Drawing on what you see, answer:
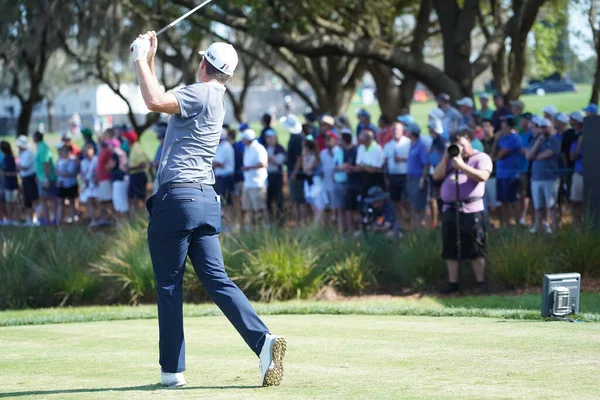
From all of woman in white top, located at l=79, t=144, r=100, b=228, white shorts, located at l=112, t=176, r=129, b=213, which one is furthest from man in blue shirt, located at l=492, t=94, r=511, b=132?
woman in white top, located at l=79, t=144, r=100, b=228

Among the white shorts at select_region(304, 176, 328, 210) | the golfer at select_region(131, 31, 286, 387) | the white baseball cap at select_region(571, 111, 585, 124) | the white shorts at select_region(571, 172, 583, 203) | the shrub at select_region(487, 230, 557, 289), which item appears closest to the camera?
the golfer at select_region(131, 31, 286, 387)

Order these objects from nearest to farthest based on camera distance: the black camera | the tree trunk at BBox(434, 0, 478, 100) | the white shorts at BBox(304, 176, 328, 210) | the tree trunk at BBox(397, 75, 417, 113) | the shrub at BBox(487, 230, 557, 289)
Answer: the black camera < the shrub at BBox(487, 230, 557, 289) < the white shorts at BBox(304, 176, 328, 210) < the tree trunk at BBox(434, 0, 478, 100) < the tree trunk at BBox(397, 75, 417, 113)

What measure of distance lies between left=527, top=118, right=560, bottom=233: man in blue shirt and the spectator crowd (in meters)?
0.02

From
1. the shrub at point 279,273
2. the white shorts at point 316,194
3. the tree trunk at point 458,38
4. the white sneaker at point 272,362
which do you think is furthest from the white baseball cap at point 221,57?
the tree trunk at point 458,38

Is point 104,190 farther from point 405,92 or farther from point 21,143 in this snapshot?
point 405,92

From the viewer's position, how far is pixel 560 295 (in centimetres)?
930

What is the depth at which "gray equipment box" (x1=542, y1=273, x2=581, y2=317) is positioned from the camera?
9.27m

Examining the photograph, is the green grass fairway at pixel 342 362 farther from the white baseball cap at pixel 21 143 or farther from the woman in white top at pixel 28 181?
the white baseball cap at pixel 21 143

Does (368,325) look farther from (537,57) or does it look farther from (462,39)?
(537,57)

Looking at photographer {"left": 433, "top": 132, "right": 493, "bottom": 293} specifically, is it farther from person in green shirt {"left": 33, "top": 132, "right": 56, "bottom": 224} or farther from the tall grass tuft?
person in green shirt {"left": 33, "top": 132, "right": 56, "bottom": 224}

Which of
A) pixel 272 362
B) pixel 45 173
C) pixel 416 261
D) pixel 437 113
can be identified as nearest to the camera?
pixel 272 362

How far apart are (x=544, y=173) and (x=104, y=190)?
9.24m

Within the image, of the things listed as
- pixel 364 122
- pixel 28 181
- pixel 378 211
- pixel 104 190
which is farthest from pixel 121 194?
pixel 378 211

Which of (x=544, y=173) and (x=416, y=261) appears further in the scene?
(x=544, y=173)
